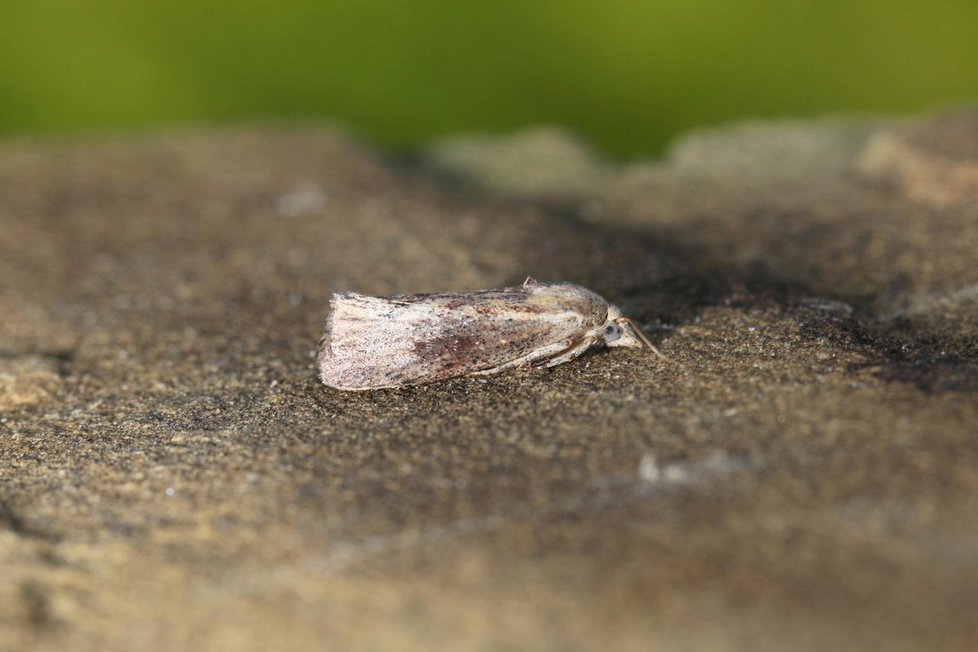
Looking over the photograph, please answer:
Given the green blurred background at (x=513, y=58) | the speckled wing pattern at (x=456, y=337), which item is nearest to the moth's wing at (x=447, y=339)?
the speckled wing pattern at (x=456, y=337)

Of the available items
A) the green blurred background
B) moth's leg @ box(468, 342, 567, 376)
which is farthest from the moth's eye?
the green blurred background

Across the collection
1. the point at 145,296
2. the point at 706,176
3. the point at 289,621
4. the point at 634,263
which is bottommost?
the point at 289,621

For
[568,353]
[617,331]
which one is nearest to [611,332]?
[617,331]

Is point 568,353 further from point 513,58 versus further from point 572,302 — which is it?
point 513,58

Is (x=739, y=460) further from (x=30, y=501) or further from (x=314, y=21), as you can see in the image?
(x=314, y=21)

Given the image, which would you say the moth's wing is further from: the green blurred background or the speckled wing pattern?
the green blurred background

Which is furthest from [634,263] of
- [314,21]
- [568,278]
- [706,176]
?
[314,21]
